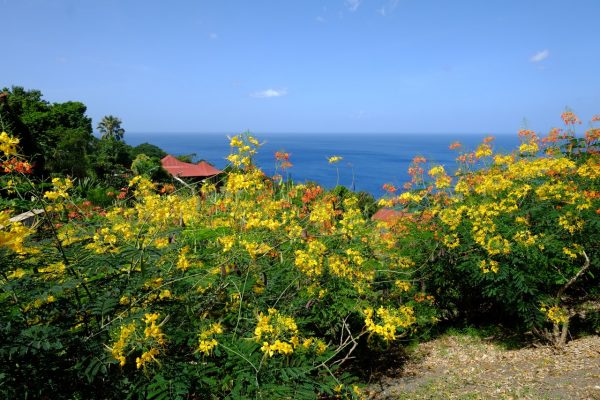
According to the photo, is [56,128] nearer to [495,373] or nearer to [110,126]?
[110,126]

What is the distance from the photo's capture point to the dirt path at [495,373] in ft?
17.6

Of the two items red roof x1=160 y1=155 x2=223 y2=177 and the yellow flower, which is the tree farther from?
the yellow flower

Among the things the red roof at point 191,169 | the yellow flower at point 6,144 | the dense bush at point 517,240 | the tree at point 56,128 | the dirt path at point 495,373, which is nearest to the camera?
the yellow flower at point 6,144

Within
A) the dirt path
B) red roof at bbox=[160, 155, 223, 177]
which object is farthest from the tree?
the dirt path

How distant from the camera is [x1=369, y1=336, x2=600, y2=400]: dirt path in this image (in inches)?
211

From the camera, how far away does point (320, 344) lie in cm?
321

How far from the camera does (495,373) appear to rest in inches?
242

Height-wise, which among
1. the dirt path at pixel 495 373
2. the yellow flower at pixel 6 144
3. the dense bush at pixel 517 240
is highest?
the yellow flower at pixel 6 144

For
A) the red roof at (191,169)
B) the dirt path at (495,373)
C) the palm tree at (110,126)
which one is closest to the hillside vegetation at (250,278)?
the dirt path at (495,373)

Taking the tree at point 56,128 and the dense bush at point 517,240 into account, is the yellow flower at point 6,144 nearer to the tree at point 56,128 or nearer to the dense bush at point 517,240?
the dense bush at point 517,240

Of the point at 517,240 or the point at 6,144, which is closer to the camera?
the point at 6,144

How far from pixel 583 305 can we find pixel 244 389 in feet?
27.5

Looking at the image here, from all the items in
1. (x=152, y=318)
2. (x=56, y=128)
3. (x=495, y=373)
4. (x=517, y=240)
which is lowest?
(x=495, y=373)

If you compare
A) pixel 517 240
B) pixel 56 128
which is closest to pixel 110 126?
pixel 56 128
